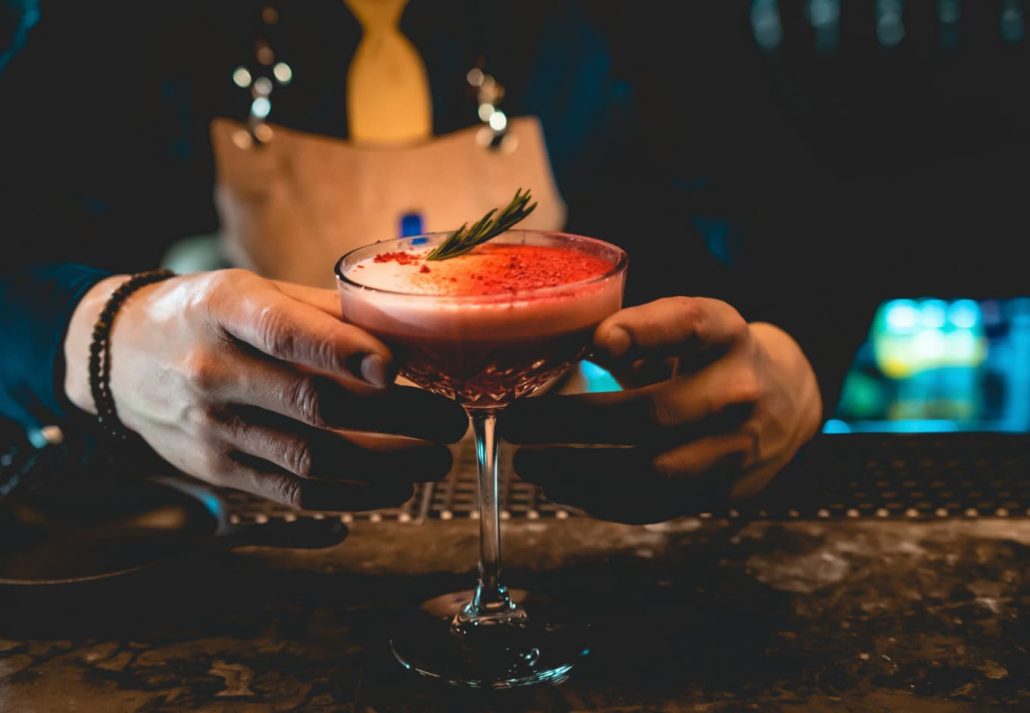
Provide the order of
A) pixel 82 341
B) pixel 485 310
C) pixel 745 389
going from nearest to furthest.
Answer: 1. pixel 485 310
2. pixel 745 389
3. pixel 82 341

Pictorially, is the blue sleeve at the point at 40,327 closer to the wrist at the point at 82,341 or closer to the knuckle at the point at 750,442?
the wrist at the point at 82,341

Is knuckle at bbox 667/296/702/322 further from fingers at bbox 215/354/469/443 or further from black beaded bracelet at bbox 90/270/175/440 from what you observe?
black beaded bracelet at bbox 90/270/175/440

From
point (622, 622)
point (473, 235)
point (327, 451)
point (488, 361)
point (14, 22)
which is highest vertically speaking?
point (14, 22)

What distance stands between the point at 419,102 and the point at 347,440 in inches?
58.3

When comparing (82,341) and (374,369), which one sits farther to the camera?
(82,341)

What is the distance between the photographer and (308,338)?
0.95 metres

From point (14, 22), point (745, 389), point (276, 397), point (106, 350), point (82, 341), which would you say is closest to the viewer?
point (276, 397)

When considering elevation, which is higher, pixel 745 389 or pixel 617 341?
pixel 617 341

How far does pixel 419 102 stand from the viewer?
2395 millimetres

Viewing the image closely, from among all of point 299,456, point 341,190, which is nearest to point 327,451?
point 299,456

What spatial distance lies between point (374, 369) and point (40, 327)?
84cm

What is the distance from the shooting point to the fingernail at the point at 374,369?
0.95 metres

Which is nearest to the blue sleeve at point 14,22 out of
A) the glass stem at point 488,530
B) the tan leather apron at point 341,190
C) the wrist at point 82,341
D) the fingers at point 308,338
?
the tan leather apron at point 341,190

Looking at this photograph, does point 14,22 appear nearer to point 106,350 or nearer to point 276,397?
point 106,350
